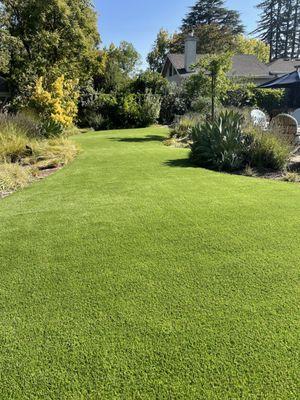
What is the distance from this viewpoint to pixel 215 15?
47094 mm

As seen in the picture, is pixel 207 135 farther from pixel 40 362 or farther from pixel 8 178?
pixel 40 362

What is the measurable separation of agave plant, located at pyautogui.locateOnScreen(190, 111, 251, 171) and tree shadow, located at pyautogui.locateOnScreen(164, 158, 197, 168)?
0.26 metres

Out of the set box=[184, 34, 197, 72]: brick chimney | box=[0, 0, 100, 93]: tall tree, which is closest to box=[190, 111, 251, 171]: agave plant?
box=[0, 0, 100, 93]: tall tree

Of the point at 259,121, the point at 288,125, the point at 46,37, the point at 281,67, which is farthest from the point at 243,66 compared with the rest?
the point at 288,125

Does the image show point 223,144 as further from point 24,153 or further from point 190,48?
point 190,48

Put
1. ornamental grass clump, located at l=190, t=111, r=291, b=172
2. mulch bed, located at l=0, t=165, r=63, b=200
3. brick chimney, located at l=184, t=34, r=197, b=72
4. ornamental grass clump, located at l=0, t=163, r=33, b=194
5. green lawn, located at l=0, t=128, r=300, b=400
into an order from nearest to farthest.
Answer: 1. green lawn, located at l=0, t=128, r=300, b=400
2. ornamental grass clump, located at l=0, t=163, r=33, b=194
3. mulch bed, located at l=0, t=165, r=63, b=200
4. ornamental grass clump, located at l=190, t=111, r=291, b=172
5. brick chimney, located at l=184, t=34, r=197, b=72

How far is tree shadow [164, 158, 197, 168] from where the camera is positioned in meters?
7.49

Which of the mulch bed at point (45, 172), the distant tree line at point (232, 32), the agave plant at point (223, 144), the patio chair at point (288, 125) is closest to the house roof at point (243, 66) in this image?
the distant tree line at point (232, 32)

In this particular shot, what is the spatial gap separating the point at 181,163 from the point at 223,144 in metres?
1.09

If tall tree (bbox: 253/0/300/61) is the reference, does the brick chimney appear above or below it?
below

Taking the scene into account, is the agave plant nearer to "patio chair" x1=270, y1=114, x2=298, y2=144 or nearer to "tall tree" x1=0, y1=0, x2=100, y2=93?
"patio chair" x1=270, y1=114, x2=298, y2=144

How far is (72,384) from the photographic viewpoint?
6.25 ft

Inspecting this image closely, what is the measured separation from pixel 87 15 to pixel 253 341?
25413 mm

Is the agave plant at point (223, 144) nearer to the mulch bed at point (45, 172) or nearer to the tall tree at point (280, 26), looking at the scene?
the mulch bed at point (45, 172)
